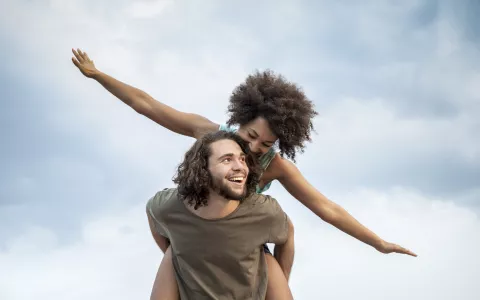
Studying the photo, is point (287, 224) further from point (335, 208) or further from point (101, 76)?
point (101, 76)

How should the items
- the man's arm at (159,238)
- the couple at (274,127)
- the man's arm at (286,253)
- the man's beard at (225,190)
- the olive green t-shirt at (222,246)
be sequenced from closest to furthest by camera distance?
the man's beard at (225,190) < the olive green t-shirt at (222,246) < the man's arm at (286,253) < the man's arm at (159,238) < the couple at (274,127)

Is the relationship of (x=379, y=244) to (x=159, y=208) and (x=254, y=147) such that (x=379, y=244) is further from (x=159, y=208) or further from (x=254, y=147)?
(x=159, y=208)

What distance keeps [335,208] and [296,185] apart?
Result: 1.48 feet

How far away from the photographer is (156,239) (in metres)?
5.61

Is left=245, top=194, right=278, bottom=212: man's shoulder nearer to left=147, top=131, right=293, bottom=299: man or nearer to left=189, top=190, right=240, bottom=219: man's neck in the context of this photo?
left=147, top=131, right=293, bottom=299: man

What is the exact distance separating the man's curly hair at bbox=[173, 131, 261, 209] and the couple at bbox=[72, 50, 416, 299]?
29 centimetres

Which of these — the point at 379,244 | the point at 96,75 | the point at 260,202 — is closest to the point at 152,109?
the point at 96,75

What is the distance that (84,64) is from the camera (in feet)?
22.2

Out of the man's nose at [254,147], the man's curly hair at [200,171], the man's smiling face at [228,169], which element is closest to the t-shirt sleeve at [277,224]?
the man's curly hair at [200,171]

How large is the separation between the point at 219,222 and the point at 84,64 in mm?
2708

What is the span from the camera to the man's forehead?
199 inches

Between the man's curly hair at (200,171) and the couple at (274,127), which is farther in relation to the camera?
the couple at (274,127)

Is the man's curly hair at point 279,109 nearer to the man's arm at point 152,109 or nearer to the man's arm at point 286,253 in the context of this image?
the man's arm at point 152,109

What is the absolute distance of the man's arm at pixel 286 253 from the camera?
543cm
